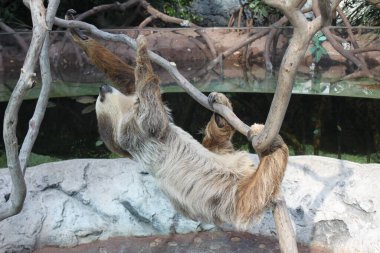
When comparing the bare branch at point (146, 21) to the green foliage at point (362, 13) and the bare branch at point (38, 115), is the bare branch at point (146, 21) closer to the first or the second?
the green foliage at point (362, 13)

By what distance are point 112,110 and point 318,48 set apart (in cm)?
705

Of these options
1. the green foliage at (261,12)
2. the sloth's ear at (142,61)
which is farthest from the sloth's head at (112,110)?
the green foliage at (261,12)

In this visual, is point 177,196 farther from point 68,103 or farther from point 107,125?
point 68,103

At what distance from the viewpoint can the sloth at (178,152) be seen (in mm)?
3670

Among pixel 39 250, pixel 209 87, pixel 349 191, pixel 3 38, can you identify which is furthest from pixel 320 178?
pixel 3 38

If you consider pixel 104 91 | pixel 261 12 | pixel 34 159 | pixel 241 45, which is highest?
pixel 261 12

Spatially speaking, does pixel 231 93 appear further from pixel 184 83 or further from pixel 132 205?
pixel 184 83

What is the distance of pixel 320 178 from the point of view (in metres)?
5.24

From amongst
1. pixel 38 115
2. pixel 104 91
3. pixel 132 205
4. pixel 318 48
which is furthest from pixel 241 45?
pixel 104 91

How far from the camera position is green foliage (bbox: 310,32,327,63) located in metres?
9.92

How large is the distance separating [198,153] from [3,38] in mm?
7413

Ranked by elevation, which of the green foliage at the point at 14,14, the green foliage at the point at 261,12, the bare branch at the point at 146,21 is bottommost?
the green foliage at the point at 14,14

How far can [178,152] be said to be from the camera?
3.89m

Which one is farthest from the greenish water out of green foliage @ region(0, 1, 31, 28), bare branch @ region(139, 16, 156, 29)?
green foliage @ region(0, 1, 31, 28)
